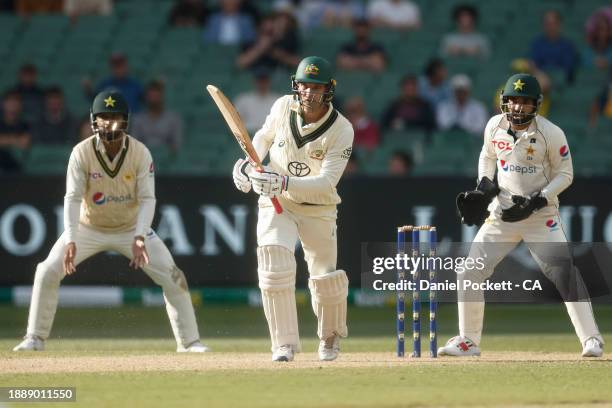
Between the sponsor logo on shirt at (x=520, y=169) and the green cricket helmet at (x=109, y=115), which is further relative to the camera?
the green cricket helmet at (x=109, y=115)

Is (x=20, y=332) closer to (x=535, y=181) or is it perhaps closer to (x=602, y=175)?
(x=535, y=181)

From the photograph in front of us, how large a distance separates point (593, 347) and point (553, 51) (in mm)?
8000

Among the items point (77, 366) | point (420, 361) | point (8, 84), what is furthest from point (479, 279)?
point (8, 84)

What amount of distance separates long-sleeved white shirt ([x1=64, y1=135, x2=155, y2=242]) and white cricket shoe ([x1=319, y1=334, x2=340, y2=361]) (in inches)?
61.1

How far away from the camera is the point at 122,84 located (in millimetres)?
15930

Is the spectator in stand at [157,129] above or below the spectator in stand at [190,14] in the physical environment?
below

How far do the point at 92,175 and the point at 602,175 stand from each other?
6.07 meters

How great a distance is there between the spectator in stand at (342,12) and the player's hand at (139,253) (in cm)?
812

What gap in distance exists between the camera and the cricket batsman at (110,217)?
9883 mm

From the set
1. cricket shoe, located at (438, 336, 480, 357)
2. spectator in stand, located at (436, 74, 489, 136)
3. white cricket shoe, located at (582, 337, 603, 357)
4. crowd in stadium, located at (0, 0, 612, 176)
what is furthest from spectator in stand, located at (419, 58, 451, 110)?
white cricket shoe, located at (582, 337, 603, 357)

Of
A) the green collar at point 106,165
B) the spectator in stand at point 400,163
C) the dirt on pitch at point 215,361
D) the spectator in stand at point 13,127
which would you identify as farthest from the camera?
the spectator in stand at point 13,127

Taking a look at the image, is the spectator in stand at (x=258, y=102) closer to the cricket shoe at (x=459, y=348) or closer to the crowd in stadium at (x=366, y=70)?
the crowd in stadium at (x=366, y=70)

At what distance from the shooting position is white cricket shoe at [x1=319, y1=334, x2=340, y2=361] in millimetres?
9273

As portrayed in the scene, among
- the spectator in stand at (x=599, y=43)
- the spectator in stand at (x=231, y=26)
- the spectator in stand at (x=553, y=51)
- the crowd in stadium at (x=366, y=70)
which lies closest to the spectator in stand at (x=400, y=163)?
the crowd in stadium at (x=366, y=70)
